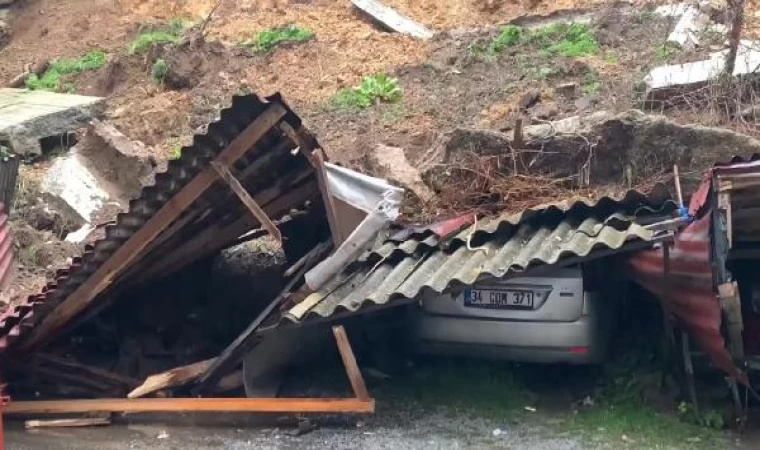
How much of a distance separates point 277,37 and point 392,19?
5.16 ft

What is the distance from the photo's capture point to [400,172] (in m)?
8.71

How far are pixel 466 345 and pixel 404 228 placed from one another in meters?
1.01

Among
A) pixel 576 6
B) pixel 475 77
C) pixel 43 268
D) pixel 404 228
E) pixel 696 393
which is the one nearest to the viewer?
pixel 696 393

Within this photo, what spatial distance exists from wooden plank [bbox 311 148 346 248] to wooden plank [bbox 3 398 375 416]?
1100 millimetres

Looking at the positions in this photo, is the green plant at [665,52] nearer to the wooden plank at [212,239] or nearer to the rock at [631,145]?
the rock at [631,145]

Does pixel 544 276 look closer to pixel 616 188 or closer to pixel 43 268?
pixel 616 188

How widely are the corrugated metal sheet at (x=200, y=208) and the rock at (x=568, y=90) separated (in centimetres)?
375

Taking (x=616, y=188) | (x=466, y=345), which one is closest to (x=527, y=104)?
(x=616, y=188)

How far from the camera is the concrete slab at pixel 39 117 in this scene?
A: 12353mm

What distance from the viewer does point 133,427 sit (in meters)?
7.47

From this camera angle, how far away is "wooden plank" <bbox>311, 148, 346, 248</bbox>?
738 cm

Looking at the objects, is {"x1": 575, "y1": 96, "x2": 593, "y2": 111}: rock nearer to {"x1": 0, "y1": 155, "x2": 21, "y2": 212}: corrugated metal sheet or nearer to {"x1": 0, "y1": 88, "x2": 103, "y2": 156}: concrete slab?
{"x1": 0, "y1": 155, "x2": 21, "y2": 212}: corrugated metal sheet

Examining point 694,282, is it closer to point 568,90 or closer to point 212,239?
point 212,239

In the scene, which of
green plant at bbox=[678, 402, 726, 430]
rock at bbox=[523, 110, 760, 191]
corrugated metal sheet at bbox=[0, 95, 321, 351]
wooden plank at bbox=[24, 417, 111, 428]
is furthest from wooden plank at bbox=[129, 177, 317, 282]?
green plant at bbox=[678, 402, 726, 430]
